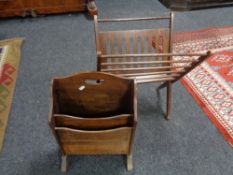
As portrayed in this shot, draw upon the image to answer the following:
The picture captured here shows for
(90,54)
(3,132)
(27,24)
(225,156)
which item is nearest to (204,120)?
(225,156)

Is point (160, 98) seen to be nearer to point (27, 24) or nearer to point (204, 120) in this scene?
point (204, 120)

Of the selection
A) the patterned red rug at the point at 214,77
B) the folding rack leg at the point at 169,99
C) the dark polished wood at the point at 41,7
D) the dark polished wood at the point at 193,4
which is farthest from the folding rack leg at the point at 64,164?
the dark polished wood at the point at 193,4

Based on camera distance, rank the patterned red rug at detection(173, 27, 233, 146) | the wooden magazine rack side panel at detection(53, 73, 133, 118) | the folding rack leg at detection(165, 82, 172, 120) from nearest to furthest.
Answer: the wooden magazine rack side panel at detection(53, 73, 133, 118), the folding rack leg at detection(165, 82, 172, 120), the patterned red rug at detection(173, 27, 233, 146)

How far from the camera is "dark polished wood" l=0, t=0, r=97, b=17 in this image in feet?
8.59

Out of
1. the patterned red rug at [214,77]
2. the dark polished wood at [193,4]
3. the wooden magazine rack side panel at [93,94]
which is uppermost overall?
the dark polished wood at [193,4]

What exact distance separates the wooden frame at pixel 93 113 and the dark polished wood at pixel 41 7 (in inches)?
67.8

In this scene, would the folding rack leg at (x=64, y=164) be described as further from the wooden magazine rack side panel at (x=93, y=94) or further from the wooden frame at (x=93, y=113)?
the wooden magazine rack side panel at (x=93, y=94)

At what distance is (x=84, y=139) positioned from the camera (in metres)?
1.03

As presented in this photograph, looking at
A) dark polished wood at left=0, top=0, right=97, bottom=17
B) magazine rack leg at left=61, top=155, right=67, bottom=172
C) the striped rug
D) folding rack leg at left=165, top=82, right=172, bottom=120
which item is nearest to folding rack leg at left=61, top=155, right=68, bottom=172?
magazine rack leg at left=61, top=155, right=67, bottom=172

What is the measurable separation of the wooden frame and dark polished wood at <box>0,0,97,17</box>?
1.72m

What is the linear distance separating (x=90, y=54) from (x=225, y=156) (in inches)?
56.9

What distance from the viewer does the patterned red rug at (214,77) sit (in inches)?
63.3

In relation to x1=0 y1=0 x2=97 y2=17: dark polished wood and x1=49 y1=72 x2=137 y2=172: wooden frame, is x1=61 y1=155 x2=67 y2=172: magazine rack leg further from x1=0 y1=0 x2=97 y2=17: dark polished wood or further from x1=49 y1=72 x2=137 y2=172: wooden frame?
x1=0 y1=0 x2=97 y2=17: dark polished wood

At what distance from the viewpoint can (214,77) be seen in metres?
→ 1.89
